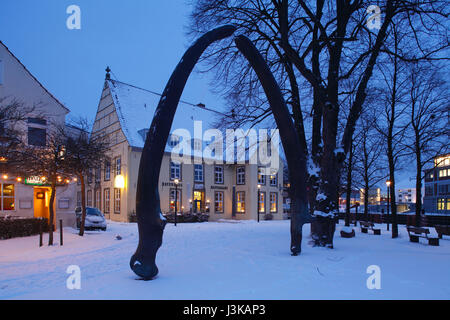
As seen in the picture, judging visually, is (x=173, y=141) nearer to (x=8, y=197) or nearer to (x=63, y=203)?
(x=63, y=203)

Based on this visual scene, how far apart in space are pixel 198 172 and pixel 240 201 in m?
5.67

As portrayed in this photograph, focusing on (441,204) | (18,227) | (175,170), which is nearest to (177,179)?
(175,170)

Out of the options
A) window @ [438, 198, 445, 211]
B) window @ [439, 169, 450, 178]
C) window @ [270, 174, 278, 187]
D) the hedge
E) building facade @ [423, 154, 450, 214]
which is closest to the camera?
the hedge

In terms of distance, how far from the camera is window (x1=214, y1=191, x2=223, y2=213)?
107ft

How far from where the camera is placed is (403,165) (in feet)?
88.1

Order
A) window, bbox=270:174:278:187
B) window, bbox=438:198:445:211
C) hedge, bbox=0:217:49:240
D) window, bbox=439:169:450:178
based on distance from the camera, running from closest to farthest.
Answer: hedge, bbox=0:217:49:240 < window, bbox=270:174:278:187 < window, bbox=438:198:445:211 < window, bbox=439:169:450:178

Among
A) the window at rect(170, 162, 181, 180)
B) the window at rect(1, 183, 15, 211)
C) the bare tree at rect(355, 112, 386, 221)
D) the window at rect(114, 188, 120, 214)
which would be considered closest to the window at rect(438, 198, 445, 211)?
the bare tree at rect(355, 112, 386, 221)

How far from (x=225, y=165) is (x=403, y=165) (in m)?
16.7

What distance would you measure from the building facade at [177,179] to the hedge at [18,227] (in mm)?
9699

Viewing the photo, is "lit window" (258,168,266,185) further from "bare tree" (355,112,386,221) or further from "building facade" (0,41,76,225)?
"building facade" (0,41,76,225)

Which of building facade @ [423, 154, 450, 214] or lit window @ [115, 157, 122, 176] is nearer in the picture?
lit window @ [115, 157, 122, 176]

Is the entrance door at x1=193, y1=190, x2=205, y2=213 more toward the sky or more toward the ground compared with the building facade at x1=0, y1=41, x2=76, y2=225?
more toward the ground

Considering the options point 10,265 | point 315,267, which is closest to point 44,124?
point 10,265

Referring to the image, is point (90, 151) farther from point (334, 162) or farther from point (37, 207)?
point (37, 207)
